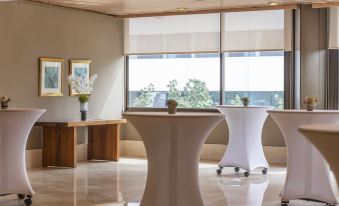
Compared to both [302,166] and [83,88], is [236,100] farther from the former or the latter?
[302,166]

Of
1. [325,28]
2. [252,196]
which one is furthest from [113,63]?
[252,196]

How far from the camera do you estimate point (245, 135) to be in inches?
306

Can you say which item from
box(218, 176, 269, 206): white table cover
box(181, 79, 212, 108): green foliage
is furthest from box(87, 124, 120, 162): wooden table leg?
box(218, 176, 269, 206): white table cover

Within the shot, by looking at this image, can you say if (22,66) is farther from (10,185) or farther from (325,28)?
(325,28)

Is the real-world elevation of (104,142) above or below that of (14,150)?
below

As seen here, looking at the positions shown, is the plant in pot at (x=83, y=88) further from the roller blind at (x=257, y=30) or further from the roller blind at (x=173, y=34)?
the roller blind at (x=257, y=30)

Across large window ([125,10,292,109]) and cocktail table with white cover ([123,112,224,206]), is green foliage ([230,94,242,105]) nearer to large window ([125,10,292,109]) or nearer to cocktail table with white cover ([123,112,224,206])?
large window ([125,10,292,109])

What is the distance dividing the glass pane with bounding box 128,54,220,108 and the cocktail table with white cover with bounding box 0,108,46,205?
4.68m

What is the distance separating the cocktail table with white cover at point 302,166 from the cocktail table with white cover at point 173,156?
3.51 feet

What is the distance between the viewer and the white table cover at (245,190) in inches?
237

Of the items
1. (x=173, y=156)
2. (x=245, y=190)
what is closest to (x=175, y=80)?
(x=245, y=190)

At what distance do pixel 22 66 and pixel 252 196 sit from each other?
407 cm

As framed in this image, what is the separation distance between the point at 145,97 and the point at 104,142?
1.38 m

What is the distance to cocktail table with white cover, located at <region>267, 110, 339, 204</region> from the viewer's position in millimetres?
5652
